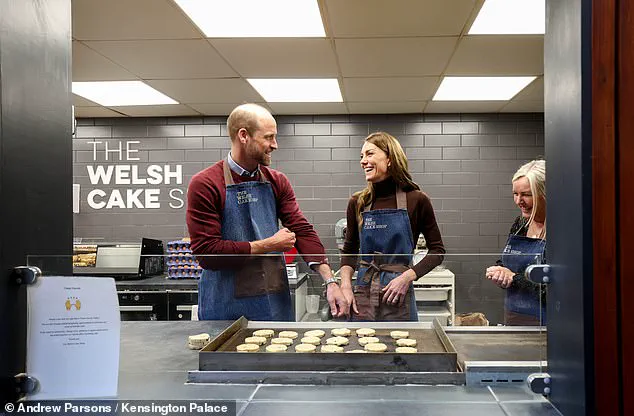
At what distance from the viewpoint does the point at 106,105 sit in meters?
5.19

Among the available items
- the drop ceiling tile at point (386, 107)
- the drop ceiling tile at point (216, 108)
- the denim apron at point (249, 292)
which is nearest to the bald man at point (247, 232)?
the denim apron at point (249, 292)

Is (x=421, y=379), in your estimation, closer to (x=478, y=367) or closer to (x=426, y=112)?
(x=478, y=367)

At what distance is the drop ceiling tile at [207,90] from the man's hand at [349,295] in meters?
2.97

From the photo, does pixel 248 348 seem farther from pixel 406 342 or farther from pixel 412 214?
pixel 412 214

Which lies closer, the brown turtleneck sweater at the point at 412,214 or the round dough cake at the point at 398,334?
the round dough cake at the point at 398,334

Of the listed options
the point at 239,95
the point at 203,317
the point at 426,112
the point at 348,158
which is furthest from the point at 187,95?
the point at 203,317

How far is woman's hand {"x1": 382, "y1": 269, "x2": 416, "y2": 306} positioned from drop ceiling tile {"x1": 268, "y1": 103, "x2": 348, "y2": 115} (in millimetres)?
3747

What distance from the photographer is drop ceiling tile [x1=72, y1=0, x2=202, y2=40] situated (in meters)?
2.82

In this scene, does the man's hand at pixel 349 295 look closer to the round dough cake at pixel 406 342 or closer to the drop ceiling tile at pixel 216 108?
the round dough cake at pixel 406 342

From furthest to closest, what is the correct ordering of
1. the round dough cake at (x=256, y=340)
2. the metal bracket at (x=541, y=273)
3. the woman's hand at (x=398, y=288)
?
the woman's hand at (x=398, y=288) < the round dough cake at (x=256, y=340) < the metal bracket at (x=541, y=273)

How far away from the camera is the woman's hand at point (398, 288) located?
1.66 meters

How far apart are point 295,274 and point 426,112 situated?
417cm

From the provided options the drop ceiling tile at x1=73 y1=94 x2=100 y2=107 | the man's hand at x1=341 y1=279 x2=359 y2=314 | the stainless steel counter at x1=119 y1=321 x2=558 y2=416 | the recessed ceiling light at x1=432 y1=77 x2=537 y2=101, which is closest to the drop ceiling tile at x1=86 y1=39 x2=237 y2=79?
the drop ceiling tile at x1=73 y1=94 x2=100 y2=107

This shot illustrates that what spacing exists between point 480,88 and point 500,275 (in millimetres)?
3466
